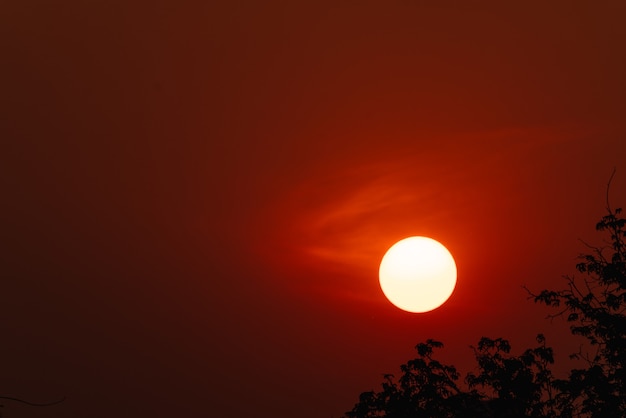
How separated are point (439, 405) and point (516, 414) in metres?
2.38

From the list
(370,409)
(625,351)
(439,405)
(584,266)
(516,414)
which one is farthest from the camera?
(370,409)

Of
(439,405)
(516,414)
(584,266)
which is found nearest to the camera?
(584,266)

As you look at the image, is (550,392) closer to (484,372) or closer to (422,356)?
(484,372)

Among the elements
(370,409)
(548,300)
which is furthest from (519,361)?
(370,409)

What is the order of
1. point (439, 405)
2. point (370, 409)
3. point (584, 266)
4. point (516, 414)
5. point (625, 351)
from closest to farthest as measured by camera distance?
point (625, 351)
point (584, 266)
point (516, 414)
point (439, 405)
point (370, 409)

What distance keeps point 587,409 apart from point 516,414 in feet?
5.88

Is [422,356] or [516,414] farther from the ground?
[422,356]

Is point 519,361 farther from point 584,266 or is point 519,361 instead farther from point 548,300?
point 584,266

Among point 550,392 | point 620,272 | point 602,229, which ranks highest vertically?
point 602,229

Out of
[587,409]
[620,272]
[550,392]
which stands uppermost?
[620,272]

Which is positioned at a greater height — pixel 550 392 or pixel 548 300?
pixel 548 300

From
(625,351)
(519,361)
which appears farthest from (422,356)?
(625,351)

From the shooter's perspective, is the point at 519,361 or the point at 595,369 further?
the point at 519,361

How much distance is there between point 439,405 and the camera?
18031mm
